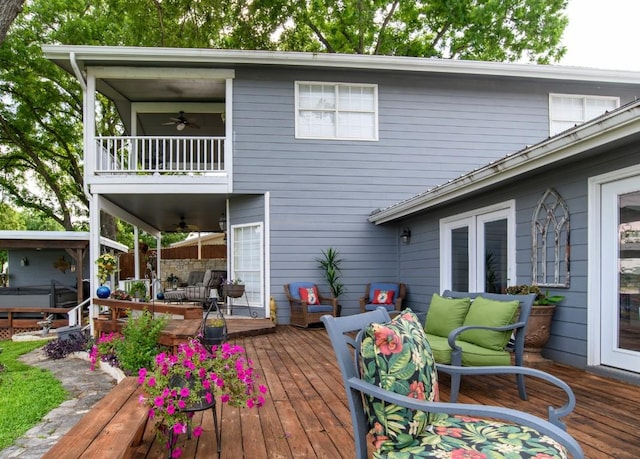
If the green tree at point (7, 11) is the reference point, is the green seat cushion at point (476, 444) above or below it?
below

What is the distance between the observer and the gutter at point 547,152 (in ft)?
10.4

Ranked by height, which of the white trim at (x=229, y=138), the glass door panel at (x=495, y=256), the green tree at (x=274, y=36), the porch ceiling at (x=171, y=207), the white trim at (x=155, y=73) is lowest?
the glass door panel at (x=495, y=256)

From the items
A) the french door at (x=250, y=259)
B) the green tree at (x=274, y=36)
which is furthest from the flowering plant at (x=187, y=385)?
the green tree at (x=274, y=36)

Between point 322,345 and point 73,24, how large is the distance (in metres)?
12.9

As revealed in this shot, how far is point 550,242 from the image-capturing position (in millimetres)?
4504

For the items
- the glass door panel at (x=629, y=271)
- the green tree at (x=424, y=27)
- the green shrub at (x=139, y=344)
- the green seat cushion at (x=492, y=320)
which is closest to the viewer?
the green seat cushion at (x=492, y=320)

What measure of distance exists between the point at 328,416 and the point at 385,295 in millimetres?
4571

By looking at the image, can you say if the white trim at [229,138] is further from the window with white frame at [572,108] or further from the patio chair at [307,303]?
the window with white frame at [572,108]

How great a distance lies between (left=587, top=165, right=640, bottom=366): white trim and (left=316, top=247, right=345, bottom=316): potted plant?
4.34 meters

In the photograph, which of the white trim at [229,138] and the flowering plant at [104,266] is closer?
the flowering plant at [104,266]

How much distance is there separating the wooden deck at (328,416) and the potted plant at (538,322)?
194 mm

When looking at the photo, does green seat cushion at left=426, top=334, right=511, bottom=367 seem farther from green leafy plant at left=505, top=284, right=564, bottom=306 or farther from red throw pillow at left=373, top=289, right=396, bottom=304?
red throw pillow at left=373, top=289, right=396, bottom=304

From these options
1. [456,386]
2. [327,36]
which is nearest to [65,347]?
[456,386]

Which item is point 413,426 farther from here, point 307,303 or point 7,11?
point 307,303
